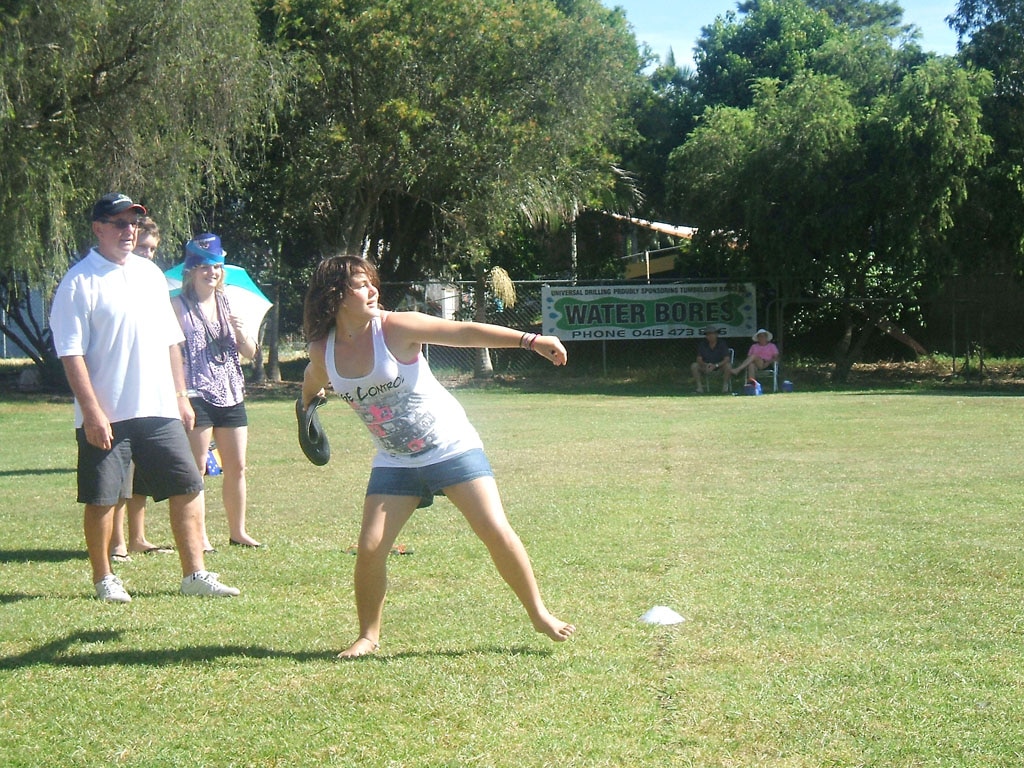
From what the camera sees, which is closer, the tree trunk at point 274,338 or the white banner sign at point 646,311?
the white banner sign at point 646,311

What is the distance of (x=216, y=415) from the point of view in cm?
733

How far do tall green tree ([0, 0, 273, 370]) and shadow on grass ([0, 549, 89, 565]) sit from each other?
12112 mm

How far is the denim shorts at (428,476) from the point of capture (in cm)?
484

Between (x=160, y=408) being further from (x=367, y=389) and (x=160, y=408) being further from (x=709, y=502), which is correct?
(x=709, y=502)

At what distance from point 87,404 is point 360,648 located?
1.75 meters

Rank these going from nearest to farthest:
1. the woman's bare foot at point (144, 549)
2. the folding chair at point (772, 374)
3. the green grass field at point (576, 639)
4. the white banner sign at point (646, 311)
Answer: the green grass field at point (576, 639) < the woman's bare foot at point (144, 549) < the folding chair at point (772, 374) < the white banner sign at point (646, 311)

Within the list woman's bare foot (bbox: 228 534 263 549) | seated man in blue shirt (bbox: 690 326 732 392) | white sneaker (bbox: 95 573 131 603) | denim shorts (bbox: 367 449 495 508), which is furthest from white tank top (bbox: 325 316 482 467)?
seated man in blue shirt (bbox: 690 326 732 392)

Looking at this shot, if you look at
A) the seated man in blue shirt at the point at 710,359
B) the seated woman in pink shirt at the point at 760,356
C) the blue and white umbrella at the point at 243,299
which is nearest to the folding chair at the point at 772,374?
the seated woman in pink shirt at the point at 760,356

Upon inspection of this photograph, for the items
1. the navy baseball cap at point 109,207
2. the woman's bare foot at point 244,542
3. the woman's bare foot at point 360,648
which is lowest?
the woman's bare foot at point 360,648

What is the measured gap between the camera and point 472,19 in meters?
23.4

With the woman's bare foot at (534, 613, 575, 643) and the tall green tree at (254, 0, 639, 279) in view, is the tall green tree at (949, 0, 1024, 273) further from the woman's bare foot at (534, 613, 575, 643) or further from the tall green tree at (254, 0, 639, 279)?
the woman's bare foot at (534, 613, 575, 643)

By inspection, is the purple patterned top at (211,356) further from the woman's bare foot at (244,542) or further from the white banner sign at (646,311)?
the white banner sign at (646,311)

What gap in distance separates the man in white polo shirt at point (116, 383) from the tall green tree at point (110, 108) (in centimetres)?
1333

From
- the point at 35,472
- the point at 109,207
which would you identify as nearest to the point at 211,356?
the point at 109,207
